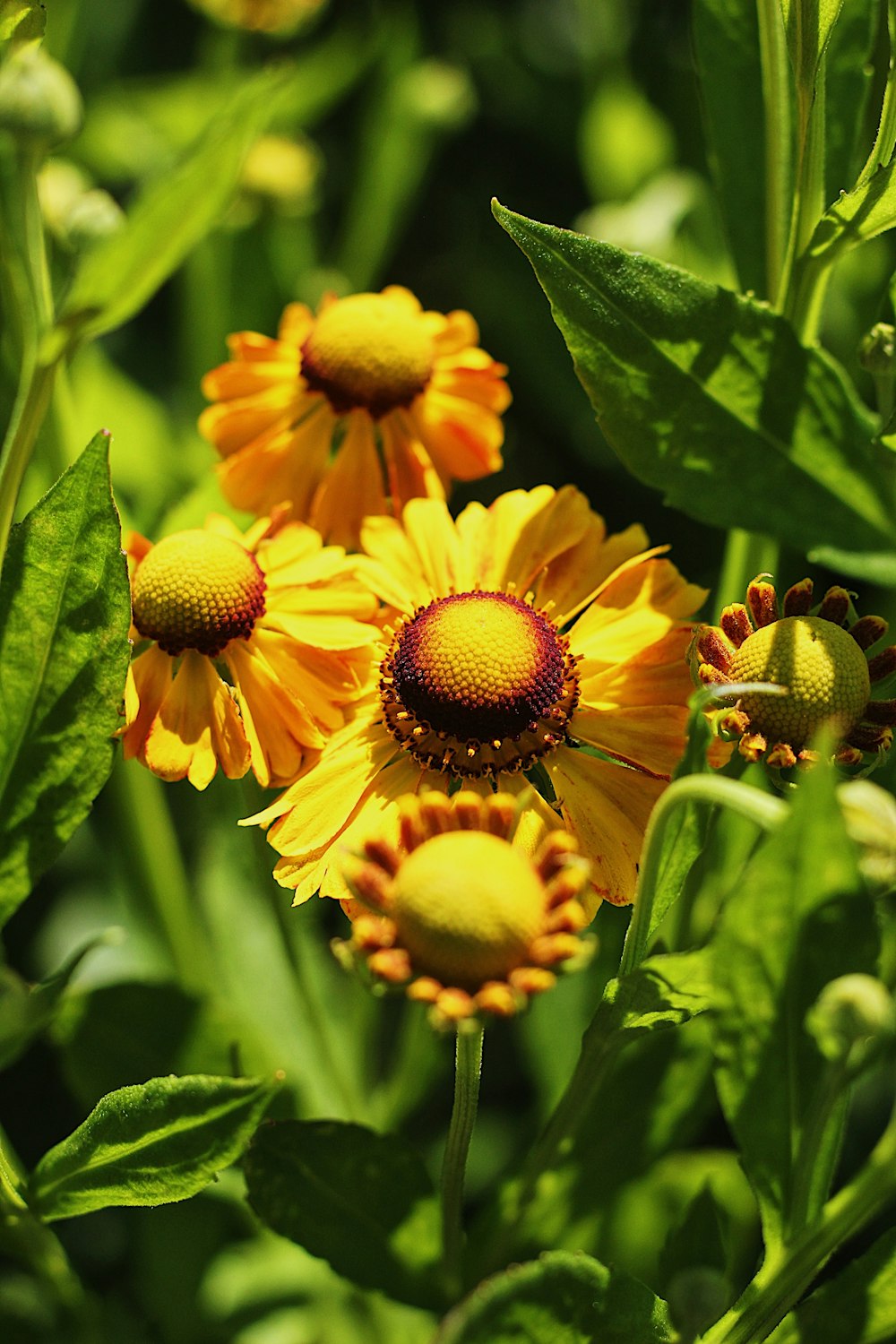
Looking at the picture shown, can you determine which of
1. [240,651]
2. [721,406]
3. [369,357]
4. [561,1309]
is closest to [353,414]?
[369,357]

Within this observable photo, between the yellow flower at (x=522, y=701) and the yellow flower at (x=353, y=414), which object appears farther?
the yellow flower at (x=353, y=414)

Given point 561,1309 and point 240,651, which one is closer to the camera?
point 561,1309

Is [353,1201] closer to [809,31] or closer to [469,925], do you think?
[469,925]

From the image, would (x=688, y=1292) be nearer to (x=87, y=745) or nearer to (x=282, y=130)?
(x=87, y=745)

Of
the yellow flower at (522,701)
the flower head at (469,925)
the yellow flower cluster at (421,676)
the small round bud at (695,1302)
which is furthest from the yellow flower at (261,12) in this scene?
the small round bud at (695,1302)

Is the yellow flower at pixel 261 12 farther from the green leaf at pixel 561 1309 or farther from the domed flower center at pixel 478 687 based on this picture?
the green leaf at pixel 561 1309

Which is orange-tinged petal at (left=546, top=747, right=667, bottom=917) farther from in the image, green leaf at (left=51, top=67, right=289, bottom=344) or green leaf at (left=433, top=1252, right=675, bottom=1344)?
green leaf at (left=51, top=67, right=289, bottom=344)
